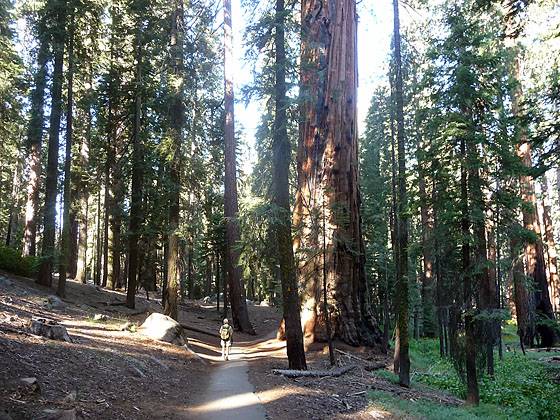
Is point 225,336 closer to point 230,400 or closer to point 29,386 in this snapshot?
point 230,400

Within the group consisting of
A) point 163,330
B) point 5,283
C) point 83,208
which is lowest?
point 163,330

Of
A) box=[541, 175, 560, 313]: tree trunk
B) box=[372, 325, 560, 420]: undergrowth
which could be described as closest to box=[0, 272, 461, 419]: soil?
box=[372, 325, 560, 420]: undergrowth

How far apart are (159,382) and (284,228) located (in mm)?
4290

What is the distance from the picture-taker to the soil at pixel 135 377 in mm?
6027

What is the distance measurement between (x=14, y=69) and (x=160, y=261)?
23788 mm

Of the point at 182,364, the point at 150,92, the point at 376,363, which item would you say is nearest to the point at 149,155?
the point at 150,92

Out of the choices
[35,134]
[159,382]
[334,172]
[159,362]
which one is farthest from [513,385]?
[35,134]

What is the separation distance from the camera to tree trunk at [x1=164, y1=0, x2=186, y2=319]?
15961mm

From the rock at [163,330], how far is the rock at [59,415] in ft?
26.7

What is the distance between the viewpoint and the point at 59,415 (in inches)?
197

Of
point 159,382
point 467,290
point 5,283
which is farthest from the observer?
point 5,283

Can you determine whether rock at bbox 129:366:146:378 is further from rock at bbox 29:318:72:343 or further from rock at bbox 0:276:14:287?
rock at bbox 0:276:14:287

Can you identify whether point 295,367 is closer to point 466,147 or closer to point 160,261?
point 466,147

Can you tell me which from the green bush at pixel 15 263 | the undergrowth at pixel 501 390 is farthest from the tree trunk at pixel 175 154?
the undergrowth at pixel 501 390
